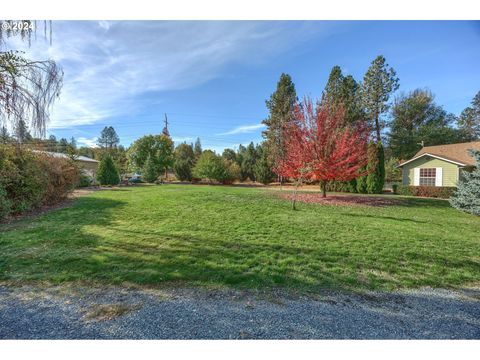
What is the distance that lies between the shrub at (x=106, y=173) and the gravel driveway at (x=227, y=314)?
63.6 feet

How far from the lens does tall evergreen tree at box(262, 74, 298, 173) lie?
74.5ft

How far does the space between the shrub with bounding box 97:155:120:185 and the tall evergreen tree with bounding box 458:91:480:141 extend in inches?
1640

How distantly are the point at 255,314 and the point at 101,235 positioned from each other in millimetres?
4448

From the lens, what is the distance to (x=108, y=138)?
5519 cm

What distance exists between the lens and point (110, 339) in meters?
2.00

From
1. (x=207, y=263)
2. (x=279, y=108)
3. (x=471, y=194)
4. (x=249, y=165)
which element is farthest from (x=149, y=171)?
(x=471, y=194)

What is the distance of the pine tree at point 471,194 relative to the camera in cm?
858

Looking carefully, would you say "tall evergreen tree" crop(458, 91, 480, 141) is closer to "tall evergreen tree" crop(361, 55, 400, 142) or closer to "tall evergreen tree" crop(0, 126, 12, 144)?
"tall evergreen tree" crop(361, 55, 400, 142)

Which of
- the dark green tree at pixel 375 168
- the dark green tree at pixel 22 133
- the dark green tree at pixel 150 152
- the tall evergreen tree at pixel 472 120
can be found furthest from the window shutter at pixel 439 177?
the dark green tree at pixel 150 152

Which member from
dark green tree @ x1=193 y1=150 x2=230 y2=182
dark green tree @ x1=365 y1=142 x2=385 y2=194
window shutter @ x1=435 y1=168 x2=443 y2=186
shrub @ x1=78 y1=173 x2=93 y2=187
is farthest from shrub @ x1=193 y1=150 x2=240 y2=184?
window shutter @ x1=435 y1=168 x2=443 y2=186

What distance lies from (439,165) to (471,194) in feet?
30.8

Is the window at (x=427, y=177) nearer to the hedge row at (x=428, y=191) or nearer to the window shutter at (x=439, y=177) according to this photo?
the window shutter at (x=439, y=177)
